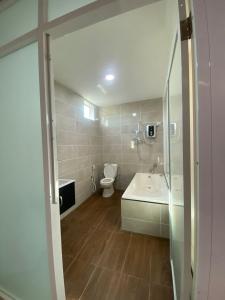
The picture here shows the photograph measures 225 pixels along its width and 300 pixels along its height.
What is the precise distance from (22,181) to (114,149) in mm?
3310

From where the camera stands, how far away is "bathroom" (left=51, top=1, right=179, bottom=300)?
4.78ft

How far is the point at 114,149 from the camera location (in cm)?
429

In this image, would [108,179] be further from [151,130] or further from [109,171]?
[151,130]

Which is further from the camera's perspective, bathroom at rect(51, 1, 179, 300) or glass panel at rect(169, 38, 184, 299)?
bathroom at rect(51, 1, 179, 300)

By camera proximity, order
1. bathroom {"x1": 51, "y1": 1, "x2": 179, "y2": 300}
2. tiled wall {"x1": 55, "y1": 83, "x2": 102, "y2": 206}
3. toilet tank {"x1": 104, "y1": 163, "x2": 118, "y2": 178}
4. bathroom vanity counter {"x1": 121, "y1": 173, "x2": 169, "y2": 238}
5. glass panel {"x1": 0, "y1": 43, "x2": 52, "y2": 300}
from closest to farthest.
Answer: glass panel {"x1": 0, "y1": 43, "x2": 52, "y2": 300}
bathroom {"x1": 51, "y1": 1, "x2": 179, "y2": 300}
bathroom vanity counter {"x1": 121, "y1": 173, "x2": 169, "y2": 238}
tiled wall {"x1": 55, "y1": 83, "x2": 102, "y2": 206}
toilet tank {"x1": 104, "y1": 163, "x2": 118, "y2": 178}

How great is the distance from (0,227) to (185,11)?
199 centimetres

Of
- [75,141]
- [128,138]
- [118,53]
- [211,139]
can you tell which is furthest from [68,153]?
[211,139]

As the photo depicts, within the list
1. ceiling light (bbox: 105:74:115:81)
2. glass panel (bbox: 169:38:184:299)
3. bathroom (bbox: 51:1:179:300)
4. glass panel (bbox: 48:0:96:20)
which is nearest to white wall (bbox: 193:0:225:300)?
glass panel (bbox: 169:38:184:299)

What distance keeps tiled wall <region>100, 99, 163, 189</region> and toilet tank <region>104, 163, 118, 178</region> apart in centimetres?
22

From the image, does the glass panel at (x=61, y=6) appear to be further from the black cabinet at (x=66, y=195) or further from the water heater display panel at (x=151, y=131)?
the water heater display panel at (x=151, y=131)

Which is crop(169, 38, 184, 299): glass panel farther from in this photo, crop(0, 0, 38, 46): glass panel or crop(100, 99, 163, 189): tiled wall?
crop(100, 99, 163, 189): tiled wall

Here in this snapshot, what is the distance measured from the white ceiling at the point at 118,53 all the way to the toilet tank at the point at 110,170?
6.83 feet

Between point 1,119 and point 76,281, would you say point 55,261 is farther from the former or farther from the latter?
point 1,119

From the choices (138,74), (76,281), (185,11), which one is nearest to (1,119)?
(185,11)
